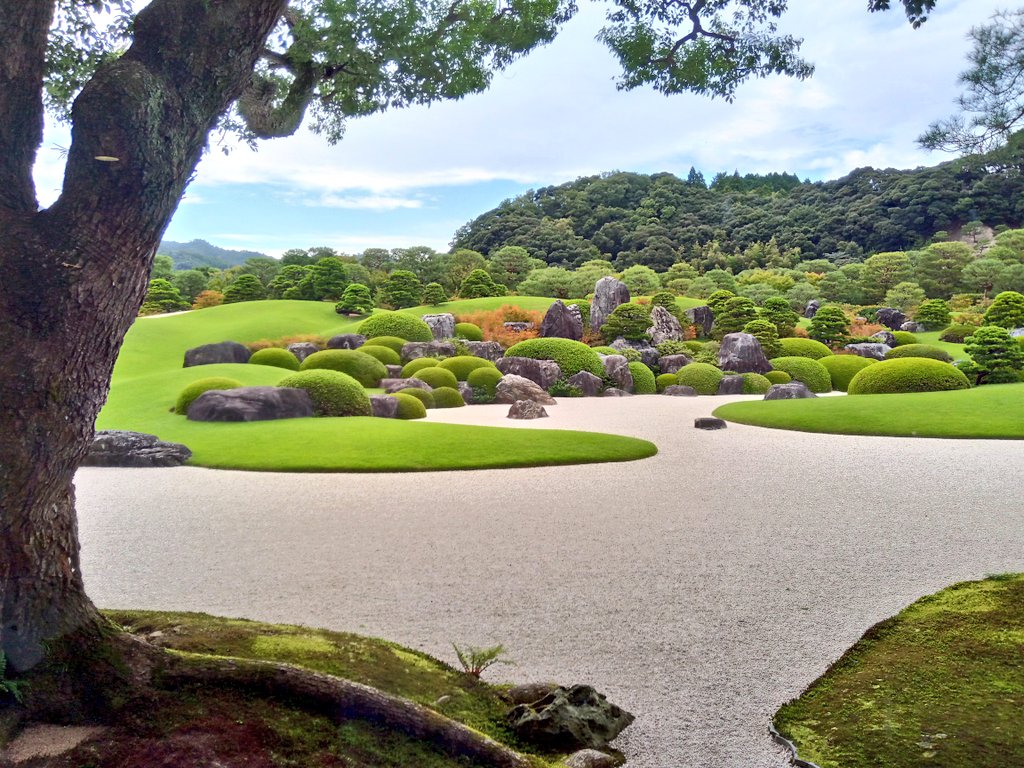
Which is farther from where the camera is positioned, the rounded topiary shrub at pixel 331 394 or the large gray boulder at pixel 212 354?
the large gray boulder at pixel 212 354

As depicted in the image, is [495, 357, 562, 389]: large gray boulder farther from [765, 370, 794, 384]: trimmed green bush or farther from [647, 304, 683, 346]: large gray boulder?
[647, 304, 683, 346]: large gray boulder

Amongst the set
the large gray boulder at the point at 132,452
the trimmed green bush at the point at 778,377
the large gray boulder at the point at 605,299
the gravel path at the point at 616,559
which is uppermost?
the large gray boulder at the point at 605,299

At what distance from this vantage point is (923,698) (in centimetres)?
295

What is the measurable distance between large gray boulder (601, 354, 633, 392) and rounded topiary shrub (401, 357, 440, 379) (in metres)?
4.89

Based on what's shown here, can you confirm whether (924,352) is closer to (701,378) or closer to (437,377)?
(701,378)

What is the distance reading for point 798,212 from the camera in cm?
5203

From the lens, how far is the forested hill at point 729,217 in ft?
150

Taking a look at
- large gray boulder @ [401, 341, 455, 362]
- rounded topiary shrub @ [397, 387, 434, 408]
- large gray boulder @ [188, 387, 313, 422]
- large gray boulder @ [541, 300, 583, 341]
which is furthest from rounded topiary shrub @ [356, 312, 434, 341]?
large gray boulder @ [188, 387, 313, 422]

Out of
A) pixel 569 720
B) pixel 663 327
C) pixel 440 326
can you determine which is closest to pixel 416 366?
pixel 440 326

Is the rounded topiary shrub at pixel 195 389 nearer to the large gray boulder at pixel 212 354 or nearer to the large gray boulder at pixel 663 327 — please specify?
the large gray boulder at pixel 212 354

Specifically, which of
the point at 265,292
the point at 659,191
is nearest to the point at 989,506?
the point at 265,292

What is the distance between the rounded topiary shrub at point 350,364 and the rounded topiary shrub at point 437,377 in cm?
109

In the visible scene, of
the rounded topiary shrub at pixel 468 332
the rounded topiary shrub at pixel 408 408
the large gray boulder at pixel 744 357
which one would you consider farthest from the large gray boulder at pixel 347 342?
the large gray boulder at pixel 744 357

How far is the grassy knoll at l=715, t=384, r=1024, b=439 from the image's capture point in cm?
1078
